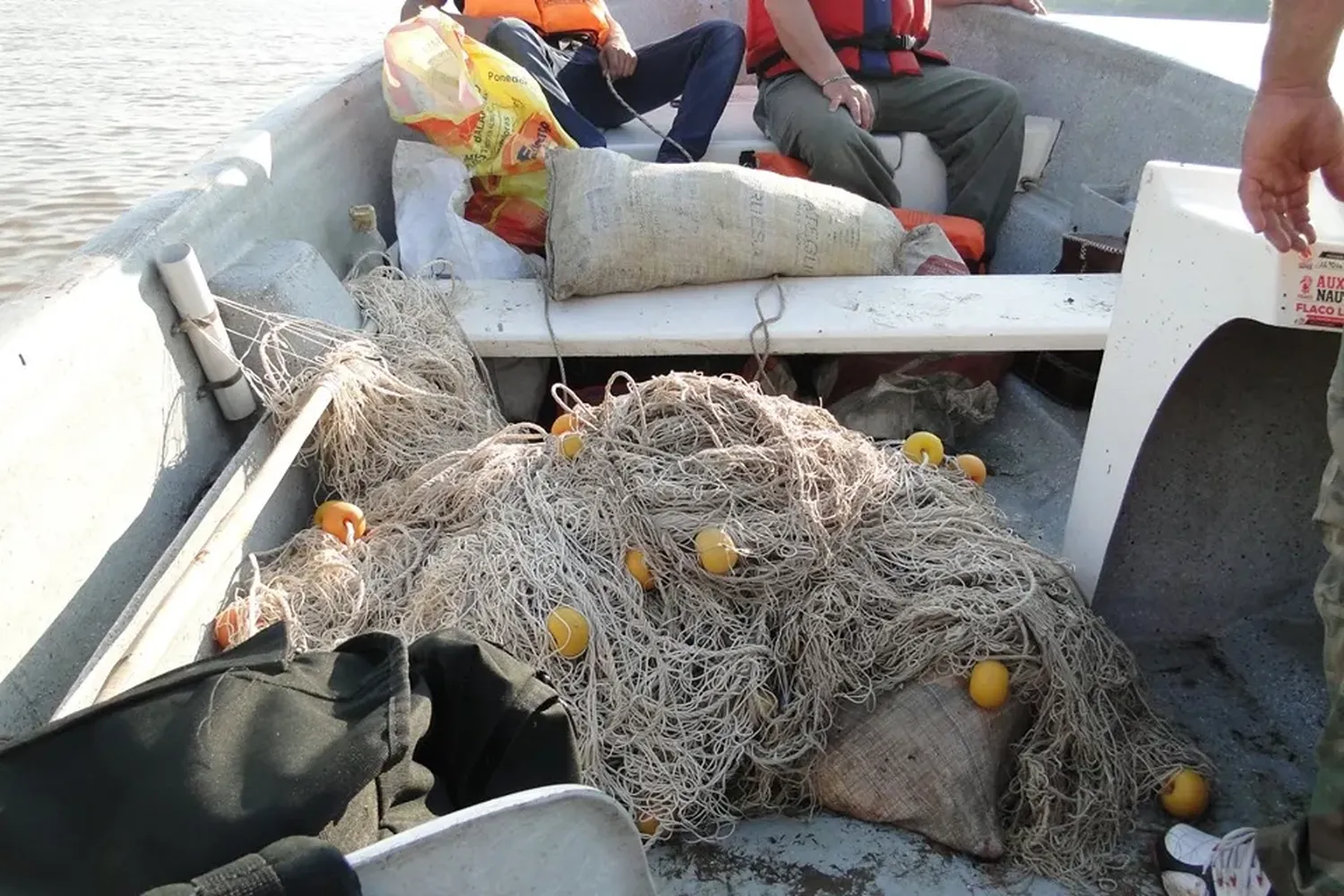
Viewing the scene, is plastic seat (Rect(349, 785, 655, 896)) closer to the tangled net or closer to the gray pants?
the tangled net

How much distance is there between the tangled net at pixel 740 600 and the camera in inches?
67.1

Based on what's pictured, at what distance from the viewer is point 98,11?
13.0 metres

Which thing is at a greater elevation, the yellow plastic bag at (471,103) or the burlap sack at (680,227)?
the yellow plastic bag at (471,103)

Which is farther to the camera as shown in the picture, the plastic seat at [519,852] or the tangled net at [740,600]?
the tangled net at [740,600]

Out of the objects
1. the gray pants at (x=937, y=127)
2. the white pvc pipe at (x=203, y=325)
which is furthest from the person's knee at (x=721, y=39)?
the white pvc pipe at (x=203, y=325)

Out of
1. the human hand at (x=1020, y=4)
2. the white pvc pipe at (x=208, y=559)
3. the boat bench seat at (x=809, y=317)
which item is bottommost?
the boat bench seat at (x=809, y=317)

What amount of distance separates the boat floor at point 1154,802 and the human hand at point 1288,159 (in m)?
0.96

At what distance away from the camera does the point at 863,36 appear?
3.60m

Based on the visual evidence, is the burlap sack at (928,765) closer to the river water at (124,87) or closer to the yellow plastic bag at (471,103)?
the yellow plastic bag at (471,103)

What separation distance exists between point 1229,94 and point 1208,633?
5.67 feet

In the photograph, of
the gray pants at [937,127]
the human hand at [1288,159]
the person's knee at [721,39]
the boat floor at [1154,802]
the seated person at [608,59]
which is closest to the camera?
the human hand at [1288,159]

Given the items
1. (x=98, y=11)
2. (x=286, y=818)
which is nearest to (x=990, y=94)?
(x=286, y=818)

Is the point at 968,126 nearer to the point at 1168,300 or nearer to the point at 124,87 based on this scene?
the point at 1168,300

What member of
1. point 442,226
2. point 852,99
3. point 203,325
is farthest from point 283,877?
point 852,99
